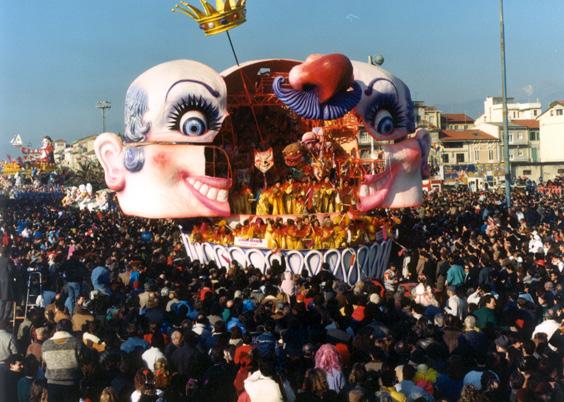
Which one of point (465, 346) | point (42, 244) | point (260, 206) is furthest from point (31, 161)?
point (465, 346)

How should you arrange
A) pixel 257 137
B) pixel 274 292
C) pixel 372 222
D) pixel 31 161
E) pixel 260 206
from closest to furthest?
pixel 274 292, pixel 372 222, pixel 260 206, pixel 257 137, pixel 31 161

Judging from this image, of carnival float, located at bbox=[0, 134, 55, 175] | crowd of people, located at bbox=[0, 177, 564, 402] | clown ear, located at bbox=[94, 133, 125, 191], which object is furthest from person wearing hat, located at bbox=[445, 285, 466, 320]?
carnival float, located at bbox=[0, 134, 55, 175]

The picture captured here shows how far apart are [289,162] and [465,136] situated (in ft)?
153

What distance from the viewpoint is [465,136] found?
60.2m

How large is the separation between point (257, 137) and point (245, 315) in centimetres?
1263

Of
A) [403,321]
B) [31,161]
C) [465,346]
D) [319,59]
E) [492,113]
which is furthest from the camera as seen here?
[492,113]

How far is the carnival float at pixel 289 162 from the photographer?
598 inches

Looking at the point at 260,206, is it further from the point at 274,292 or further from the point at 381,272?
the point at 274,292

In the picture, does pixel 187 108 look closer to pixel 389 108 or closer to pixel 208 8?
pixel 208 8

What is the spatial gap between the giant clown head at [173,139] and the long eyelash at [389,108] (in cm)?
354

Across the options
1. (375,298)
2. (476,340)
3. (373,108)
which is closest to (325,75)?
(373,108)

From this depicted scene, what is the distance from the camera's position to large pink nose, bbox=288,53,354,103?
14648 mm

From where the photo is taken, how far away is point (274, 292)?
34.7 feet

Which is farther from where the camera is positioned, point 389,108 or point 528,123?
point 528,123
